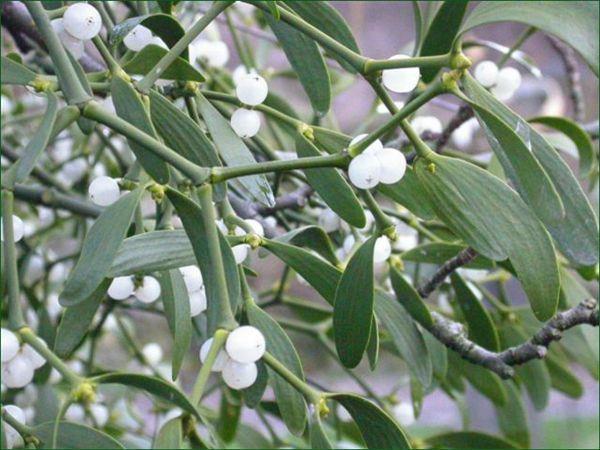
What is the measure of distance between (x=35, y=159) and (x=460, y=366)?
1.48 ft

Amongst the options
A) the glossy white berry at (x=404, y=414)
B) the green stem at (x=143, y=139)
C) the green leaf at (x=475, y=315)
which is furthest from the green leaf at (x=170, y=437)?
the glossy white berry at (x=404, y=414)

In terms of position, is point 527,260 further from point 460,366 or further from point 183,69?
point 460,366

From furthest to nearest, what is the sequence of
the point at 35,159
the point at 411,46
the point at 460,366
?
the point at 411,46 < the point at 460,366 < the point at 35,159

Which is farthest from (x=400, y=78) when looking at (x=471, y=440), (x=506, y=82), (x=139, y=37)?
(x=471, y=440)

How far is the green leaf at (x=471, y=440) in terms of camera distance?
2.43 ft

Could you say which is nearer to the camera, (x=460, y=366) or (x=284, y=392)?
(x=284, y=392)

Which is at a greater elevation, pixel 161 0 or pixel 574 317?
pixel 161 0

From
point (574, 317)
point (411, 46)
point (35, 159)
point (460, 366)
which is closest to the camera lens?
point (35, 159)

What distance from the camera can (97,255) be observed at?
0.40 metres

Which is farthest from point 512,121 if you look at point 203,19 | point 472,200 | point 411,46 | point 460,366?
point 411,46

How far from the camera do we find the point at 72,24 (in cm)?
49

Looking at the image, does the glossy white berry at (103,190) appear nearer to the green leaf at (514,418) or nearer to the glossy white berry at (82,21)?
the glossy white berry at (82,21)

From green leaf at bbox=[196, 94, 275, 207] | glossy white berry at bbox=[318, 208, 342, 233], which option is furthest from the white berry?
green leaf at bbox=[196, 94, 275, 207]

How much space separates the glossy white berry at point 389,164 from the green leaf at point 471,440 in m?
0.33
